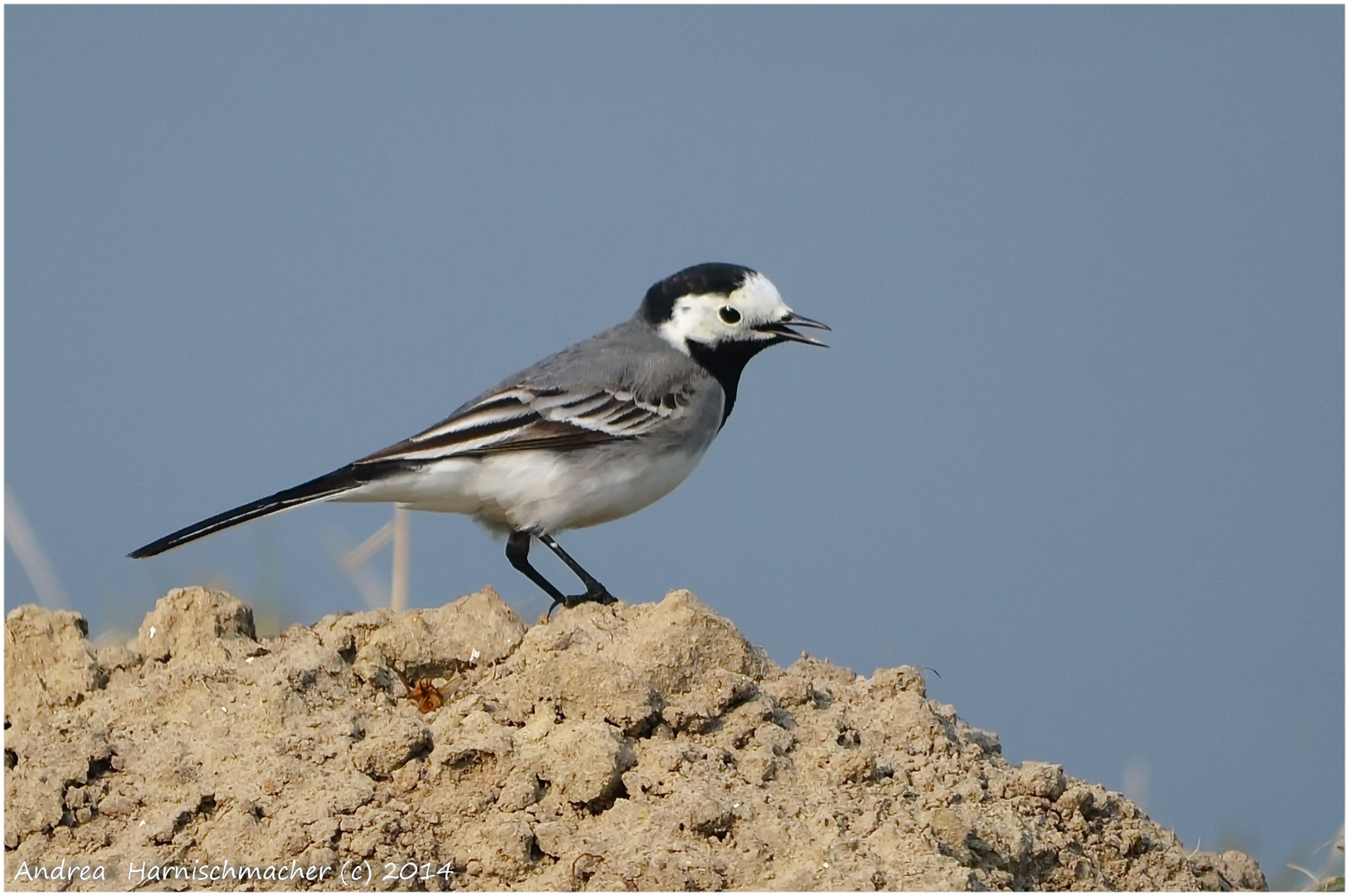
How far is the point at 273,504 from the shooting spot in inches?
308

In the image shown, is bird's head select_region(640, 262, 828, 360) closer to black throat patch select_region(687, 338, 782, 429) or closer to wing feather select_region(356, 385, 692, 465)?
black throat patch select_region(687, 338, 782, 429)

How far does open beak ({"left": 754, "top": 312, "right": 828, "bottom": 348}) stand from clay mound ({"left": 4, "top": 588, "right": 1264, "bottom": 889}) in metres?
3.49

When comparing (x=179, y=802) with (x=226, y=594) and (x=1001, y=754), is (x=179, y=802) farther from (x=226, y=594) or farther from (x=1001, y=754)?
(x=1001, y=754)

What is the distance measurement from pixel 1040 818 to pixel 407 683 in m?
2.27

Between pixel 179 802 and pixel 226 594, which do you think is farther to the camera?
pixel 226 594

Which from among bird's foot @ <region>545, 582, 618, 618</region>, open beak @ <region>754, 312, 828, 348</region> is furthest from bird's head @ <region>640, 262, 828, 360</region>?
bird's foot @ <region>545, 582, 618, 618</region>

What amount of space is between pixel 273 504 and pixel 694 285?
292cm

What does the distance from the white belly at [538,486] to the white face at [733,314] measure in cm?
105

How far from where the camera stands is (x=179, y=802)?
5230mm

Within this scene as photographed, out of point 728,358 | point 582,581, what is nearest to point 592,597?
point 582,581

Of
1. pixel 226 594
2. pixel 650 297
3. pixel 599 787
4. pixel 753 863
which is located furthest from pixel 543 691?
pixel 650 297

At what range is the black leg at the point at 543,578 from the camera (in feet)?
26.8

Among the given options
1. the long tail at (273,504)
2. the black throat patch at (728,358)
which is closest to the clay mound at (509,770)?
the long tail at (273,504)

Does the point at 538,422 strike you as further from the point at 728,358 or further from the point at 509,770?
the point at 509,770
